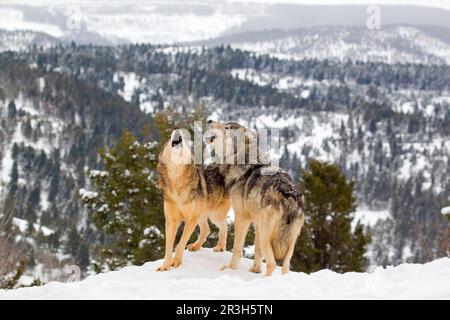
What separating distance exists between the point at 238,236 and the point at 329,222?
2019 cm

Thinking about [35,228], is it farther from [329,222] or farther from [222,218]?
[222,218]

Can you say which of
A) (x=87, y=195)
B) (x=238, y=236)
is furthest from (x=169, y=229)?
(x=87, y=195)

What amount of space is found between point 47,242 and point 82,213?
38.4 metres

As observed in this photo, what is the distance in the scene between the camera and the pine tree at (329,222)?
28.6 meters

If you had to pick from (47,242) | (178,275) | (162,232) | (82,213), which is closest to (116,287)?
(178,275)

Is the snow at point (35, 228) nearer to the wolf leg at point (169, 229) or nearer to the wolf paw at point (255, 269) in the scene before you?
the wolf leg at point (169, 229)

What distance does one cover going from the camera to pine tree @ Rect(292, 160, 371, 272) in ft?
94.0

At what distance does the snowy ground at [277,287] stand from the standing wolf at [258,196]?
749 millimetres

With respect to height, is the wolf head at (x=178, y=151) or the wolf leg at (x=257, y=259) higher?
the wolf head at (x=178, y=151)

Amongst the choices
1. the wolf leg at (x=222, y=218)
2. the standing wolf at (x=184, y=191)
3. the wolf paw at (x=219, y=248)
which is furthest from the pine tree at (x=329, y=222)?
the standing wolf at (x=184, y=191)

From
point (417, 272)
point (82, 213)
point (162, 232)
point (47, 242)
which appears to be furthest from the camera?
point (82, 213)

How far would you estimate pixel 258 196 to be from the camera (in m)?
9.30
